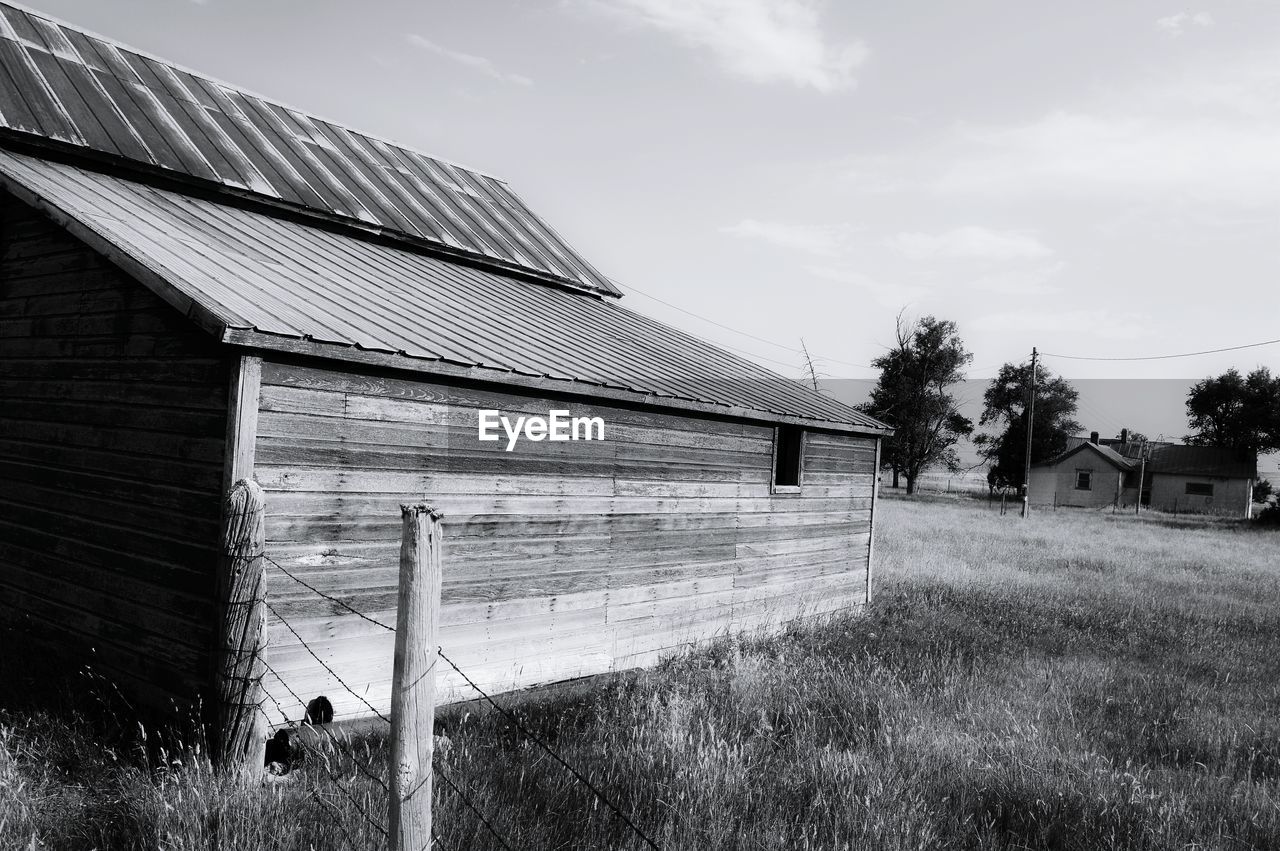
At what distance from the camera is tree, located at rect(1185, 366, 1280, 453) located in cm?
5369

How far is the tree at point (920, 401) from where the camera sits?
5319 cm

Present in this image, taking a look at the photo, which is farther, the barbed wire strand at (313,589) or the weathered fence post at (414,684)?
the barbed wire strand at (313,589)

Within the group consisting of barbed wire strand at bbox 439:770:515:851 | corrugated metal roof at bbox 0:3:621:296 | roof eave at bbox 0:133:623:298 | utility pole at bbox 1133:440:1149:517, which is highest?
corrugated metal roof at bbox 0:3:621:296

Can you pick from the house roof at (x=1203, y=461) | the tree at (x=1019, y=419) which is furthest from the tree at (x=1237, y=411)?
the tree at (x=1019, y=419)

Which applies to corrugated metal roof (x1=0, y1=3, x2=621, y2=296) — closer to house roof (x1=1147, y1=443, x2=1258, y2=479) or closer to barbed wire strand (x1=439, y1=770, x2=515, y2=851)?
barbed wire strand (x1=439, y1=770, x2=515, y2=851)

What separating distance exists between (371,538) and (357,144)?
9.79m

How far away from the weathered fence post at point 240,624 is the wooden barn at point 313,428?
380 mm

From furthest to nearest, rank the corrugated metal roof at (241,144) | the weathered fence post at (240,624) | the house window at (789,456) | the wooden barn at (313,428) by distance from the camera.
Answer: the house window at (789,456), the corrugated metal roof at (241,144), the wooden barn at (313,428), the weathered fence post at (240,624)

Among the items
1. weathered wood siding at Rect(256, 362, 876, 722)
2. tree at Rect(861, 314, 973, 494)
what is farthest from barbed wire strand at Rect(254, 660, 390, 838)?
tree at Rect(861, 314, 973, 494)

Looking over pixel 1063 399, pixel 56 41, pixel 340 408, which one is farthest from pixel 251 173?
pixel 1063 399

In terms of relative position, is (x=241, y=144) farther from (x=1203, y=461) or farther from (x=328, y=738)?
(x=1203, y=461)

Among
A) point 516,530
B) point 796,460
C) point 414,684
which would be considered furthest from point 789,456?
point 414,684

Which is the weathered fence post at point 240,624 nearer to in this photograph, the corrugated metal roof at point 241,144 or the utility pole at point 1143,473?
the corrugated metal roof at point 241,144

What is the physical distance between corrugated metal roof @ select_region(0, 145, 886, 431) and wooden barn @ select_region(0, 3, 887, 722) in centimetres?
4
